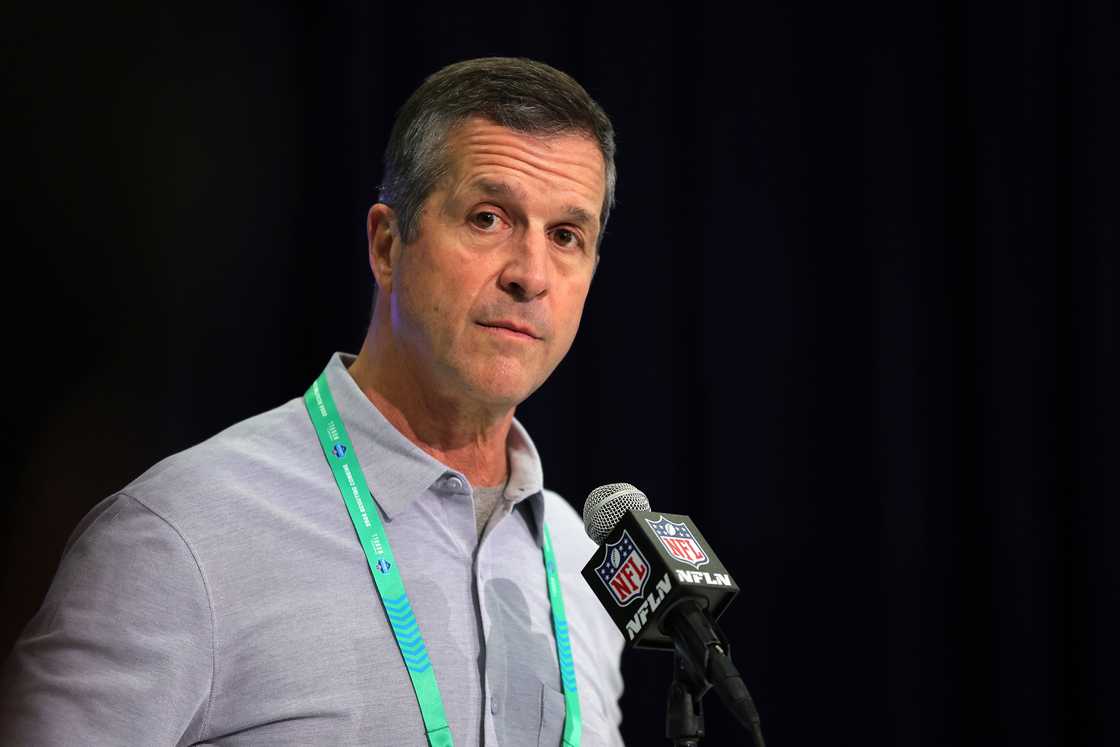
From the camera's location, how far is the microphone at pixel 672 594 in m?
1.14

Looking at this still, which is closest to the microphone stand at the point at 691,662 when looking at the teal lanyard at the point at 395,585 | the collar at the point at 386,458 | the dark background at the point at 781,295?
the teal lanyard at the point at 395,585

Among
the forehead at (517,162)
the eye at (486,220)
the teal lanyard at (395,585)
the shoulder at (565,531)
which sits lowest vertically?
the shoulder at (565,531)

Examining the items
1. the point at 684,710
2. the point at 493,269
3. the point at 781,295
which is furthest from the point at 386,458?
the point at 781,295

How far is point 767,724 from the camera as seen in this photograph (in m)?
2.92

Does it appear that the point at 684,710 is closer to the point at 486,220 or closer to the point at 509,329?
the point at 509,329

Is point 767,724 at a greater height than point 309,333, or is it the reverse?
point 309,333

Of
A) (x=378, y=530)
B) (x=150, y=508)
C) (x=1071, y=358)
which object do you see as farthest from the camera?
(x=1071, y=358)

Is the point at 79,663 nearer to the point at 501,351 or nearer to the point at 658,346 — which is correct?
the point at 501,351

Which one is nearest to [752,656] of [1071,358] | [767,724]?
[767,724]

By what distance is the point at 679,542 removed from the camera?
51.2 inches

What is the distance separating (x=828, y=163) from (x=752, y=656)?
Result: 134 centimetres

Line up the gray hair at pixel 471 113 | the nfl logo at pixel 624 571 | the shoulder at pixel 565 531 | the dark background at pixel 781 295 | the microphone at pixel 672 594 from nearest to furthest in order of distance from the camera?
the microphone at pixel 672 594 → the nfl logo at pixel 624 571 → the gray hair at pixel 471 113 → the shoulder at pixel 565 531 → the dark background at pixel 781 295

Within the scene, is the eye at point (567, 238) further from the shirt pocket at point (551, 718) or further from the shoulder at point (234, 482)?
the shirt pocket at point (551, 718)

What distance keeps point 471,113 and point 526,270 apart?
0.29 metres
